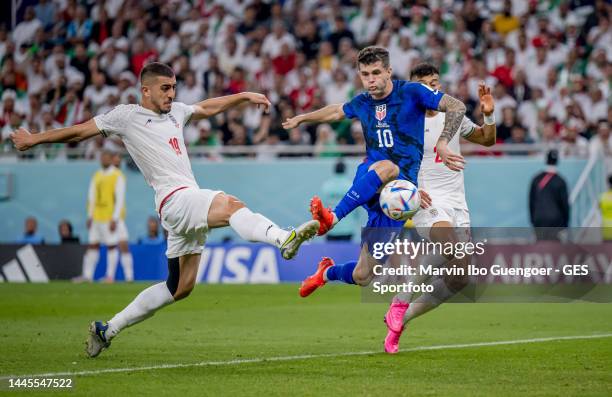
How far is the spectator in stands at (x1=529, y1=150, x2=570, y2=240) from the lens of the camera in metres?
18.8

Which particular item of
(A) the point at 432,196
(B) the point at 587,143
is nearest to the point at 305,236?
(A) the point at 432,196

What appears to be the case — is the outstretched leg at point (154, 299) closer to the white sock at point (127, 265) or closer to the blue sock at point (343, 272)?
the blue sock at point (343, 272)

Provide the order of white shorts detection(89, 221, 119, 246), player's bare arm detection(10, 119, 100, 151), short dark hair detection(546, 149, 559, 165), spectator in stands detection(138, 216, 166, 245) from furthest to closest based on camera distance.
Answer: spectator in stands detection(138, 216, 166, 245), white shorts detection(89, 221, 119, 246), short dark hair detection(546, 149, 559, 165), player's bare arm detection(10, 119, 100, 151)

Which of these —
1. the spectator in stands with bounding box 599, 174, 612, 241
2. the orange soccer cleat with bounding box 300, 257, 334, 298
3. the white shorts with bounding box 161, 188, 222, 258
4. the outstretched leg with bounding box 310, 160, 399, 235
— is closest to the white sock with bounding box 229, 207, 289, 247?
the white shorts with bounding box 161, 188, 222, 258

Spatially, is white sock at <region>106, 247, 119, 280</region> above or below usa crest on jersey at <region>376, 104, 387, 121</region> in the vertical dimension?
below

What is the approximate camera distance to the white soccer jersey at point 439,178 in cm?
1162

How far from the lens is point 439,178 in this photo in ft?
38.7

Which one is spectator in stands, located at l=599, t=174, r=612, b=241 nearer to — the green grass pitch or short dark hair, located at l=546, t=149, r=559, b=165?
short dark hair, located at l=546, t=149, r=559, b=165

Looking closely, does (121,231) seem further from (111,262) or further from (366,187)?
(366,187)

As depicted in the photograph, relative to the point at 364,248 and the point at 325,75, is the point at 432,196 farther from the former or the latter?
the point at 325,75

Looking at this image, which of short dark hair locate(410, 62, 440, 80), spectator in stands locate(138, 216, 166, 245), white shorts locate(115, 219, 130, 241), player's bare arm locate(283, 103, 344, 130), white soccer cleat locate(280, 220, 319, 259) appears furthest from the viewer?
spectator in stands locate(138, 216, 166, 245)

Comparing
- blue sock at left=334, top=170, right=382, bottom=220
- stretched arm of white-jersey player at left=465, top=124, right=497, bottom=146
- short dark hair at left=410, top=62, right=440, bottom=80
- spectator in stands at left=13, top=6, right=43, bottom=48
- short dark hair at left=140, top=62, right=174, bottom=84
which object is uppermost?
spectator in stands at left=13, top=6, right=43, bottom=48

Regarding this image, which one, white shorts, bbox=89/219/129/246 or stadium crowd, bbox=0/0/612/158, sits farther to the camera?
stadium crowd, bbox=0/0/612/158

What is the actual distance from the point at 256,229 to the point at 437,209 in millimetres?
2933
